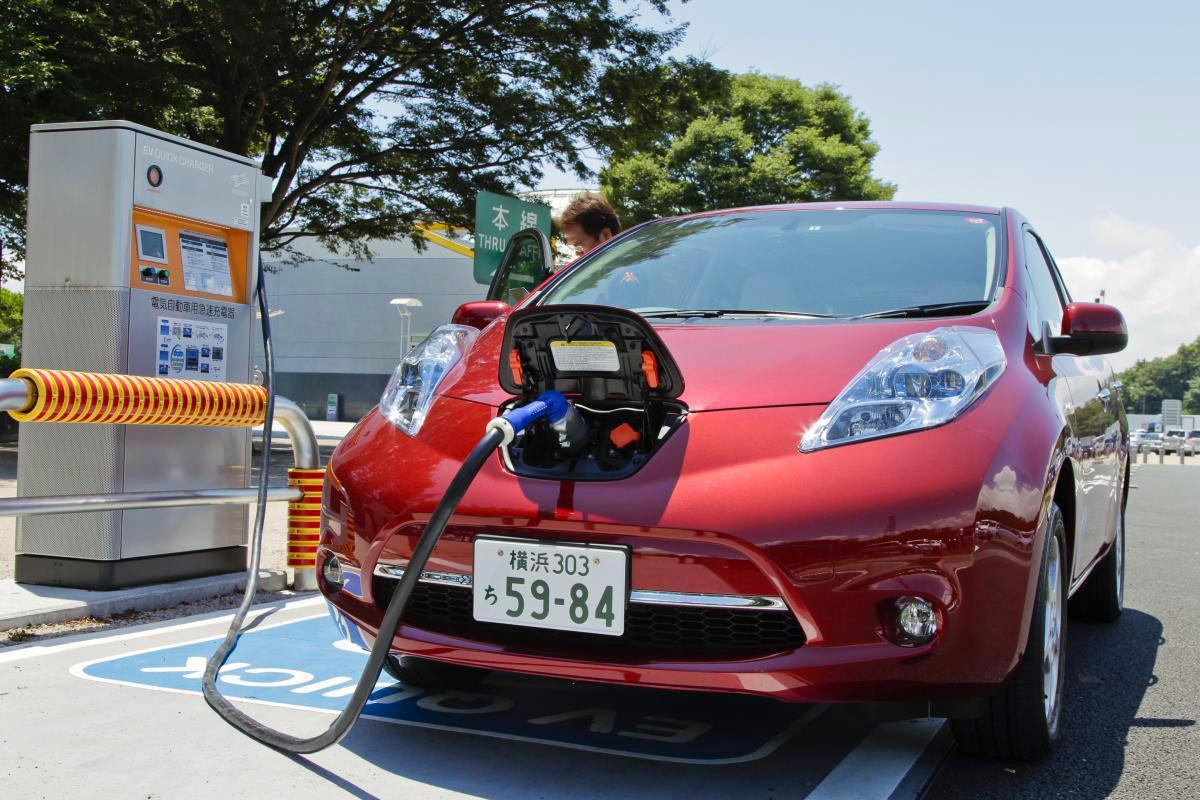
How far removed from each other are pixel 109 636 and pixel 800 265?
2.65m

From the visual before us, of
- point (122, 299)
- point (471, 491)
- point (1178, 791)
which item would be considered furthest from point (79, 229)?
point (1178, 791)

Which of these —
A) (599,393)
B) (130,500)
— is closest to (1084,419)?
(599,393)

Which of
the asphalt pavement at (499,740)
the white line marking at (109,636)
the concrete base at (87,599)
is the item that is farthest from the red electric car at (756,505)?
the concrete base at (87,599)

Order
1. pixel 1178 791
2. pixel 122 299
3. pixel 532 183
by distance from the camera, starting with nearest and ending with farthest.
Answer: pixel 1178 791
pixel 122 299
pixel 532 183

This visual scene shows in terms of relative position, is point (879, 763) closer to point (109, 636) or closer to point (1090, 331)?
point (1090, 331)

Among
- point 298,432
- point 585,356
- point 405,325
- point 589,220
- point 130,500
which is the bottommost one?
point 130,500

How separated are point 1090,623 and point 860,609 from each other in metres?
3.19

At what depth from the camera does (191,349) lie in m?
4.55

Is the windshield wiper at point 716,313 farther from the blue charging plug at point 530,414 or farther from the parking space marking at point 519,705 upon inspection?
the parking space marking at point 519,705

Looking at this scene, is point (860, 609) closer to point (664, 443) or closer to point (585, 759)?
point (664, 443)

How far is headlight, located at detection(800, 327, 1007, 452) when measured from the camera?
2.30m

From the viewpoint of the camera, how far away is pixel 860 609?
216cm

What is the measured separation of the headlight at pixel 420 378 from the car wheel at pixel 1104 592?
→ 3052 millimetres

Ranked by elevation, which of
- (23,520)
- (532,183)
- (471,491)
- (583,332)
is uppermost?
(532,183)
